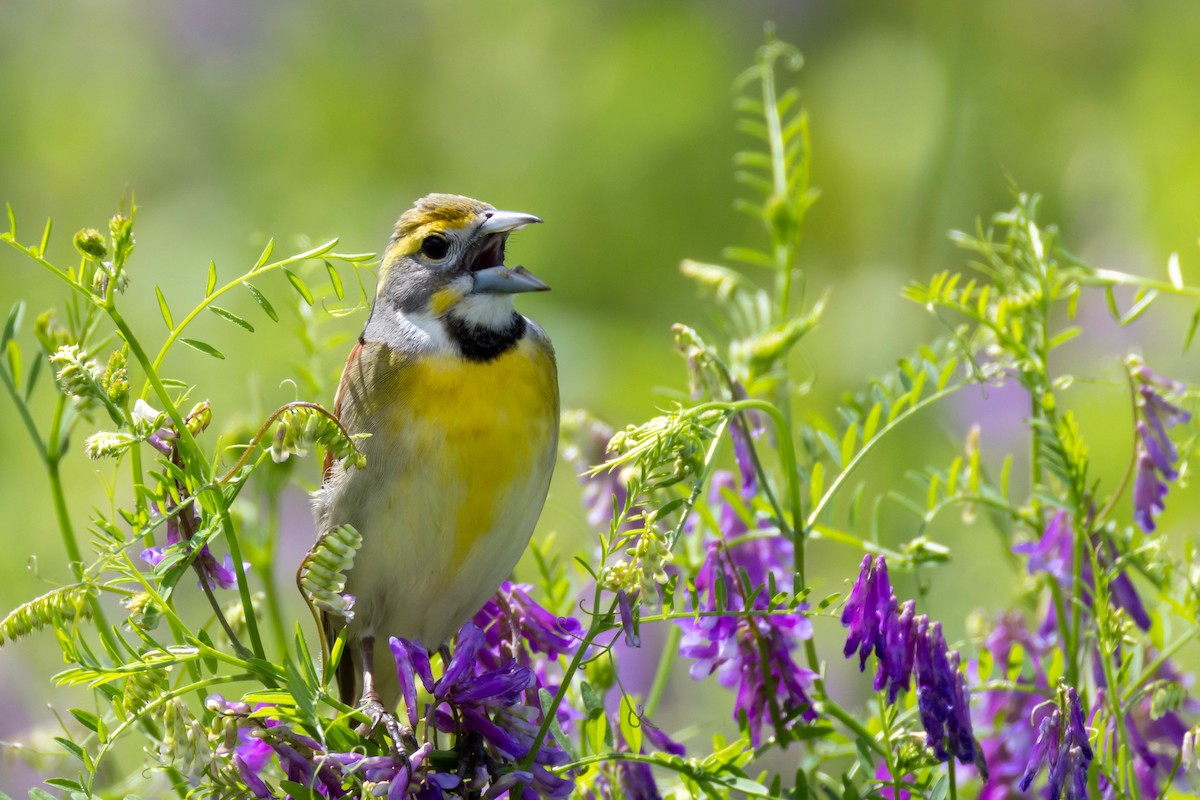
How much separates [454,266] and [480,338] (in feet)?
0.42

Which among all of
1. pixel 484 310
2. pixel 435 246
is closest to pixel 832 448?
pixel 484 310

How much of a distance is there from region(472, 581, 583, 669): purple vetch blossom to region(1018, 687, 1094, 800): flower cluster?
1.63 feet

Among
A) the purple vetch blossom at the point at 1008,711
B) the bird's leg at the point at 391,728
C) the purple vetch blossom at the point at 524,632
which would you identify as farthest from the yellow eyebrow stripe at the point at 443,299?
the purple vetch blossom at the point at 1008,711

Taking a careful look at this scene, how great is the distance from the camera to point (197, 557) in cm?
141

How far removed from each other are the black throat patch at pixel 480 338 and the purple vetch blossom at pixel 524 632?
41 centimetres

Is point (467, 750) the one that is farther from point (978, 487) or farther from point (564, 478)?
point (564, 478)

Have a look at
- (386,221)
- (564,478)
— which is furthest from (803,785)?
(386,221)

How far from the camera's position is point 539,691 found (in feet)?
5.00

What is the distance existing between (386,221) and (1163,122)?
244 cm

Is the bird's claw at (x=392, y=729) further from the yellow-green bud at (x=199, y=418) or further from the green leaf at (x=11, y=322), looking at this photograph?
the green leaf at (x=11, y=322)

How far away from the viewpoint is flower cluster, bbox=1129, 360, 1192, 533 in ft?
5.42

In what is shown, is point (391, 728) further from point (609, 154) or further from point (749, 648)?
point (609, 154)

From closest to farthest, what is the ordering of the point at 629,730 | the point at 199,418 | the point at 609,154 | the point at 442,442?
the point at 199,418 < the point at 629,730 < the point at 442,442 < the point at 609,154

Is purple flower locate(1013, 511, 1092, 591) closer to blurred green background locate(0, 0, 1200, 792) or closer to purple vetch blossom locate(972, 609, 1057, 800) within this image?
purple vetch blossom locate(972, 609, 1057, 800)
